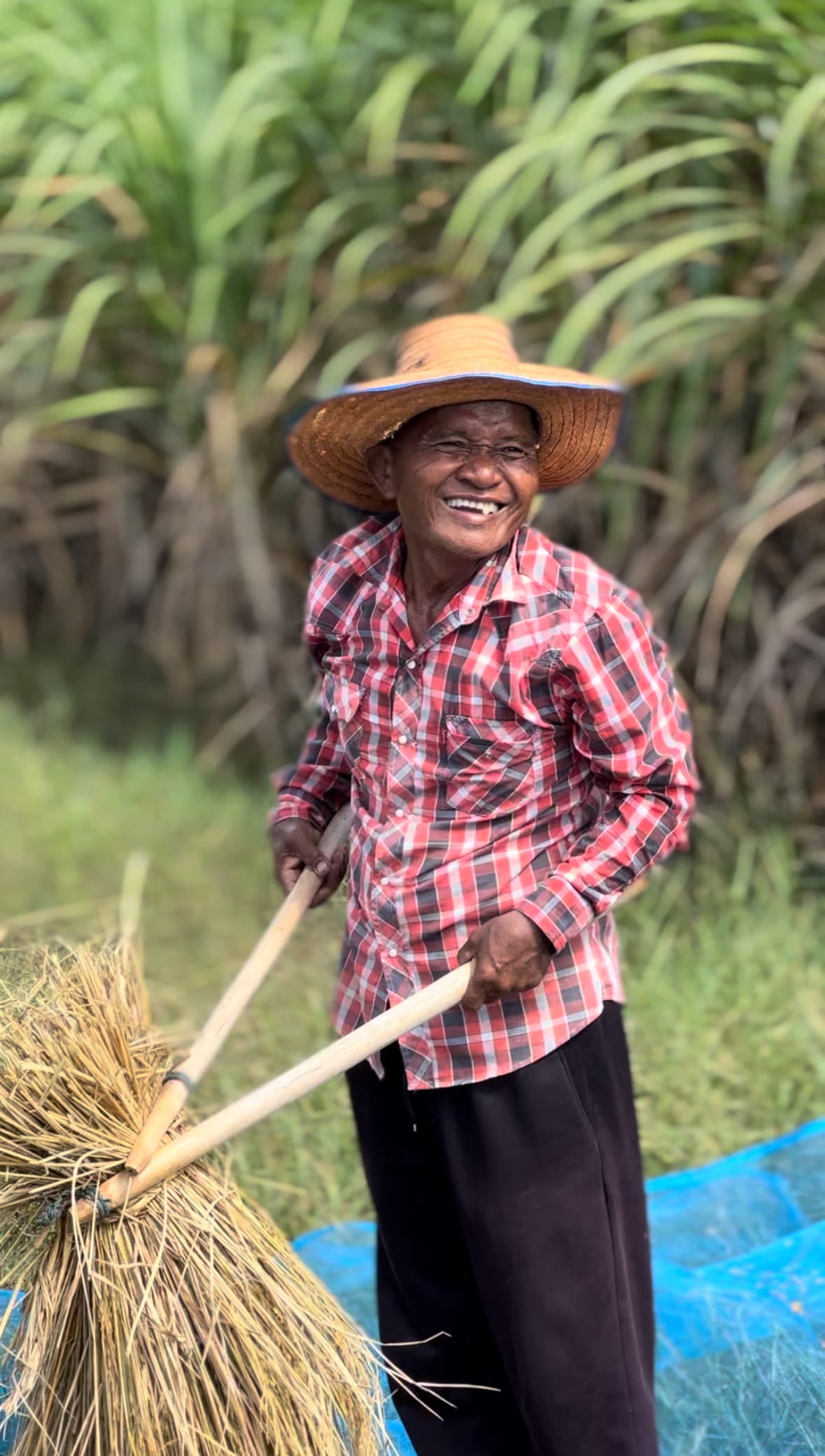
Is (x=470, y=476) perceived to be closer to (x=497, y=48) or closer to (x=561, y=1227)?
(x=561, y=1227)

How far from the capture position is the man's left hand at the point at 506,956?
1667 millimetres

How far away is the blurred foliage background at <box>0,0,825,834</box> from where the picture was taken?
3434mm

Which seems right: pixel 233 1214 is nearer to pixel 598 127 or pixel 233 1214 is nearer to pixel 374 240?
pixel 598 127

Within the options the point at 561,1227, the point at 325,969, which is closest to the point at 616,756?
the point at 561,1227

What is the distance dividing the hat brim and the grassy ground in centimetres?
72

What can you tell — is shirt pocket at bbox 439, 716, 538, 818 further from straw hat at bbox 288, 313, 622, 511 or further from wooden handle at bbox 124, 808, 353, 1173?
straw hat at bbox 288, 313, 622, 511

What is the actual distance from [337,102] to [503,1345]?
3.20 m

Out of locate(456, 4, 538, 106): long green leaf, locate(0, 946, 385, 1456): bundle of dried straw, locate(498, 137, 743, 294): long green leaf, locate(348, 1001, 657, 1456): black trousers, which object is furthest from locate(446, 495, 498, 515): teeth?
locate(456, 4, 538, 106): long green leaf

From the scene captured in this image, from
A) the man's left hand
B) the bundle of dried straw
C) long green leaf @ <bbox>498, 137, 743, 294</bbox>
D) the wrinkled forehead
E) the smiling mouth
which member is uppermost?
long green leaf @ <bbox>498, 137, 743, 294</bbox>

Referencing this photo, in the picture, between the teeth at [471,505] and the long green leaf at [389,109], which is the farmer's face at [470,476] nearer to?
the teeth at [471,505]

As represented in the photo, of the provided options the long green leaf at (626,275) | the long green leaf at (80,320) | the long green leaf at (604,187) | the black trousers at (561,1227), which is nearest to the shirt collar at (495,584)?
the black trousers at (561,1227)

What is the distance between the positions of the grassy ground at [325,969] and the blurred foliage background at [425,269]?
1.08 feet

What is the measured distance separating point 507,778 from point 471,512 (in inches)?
11.7

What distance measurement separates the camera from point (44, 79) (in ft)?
14.5
